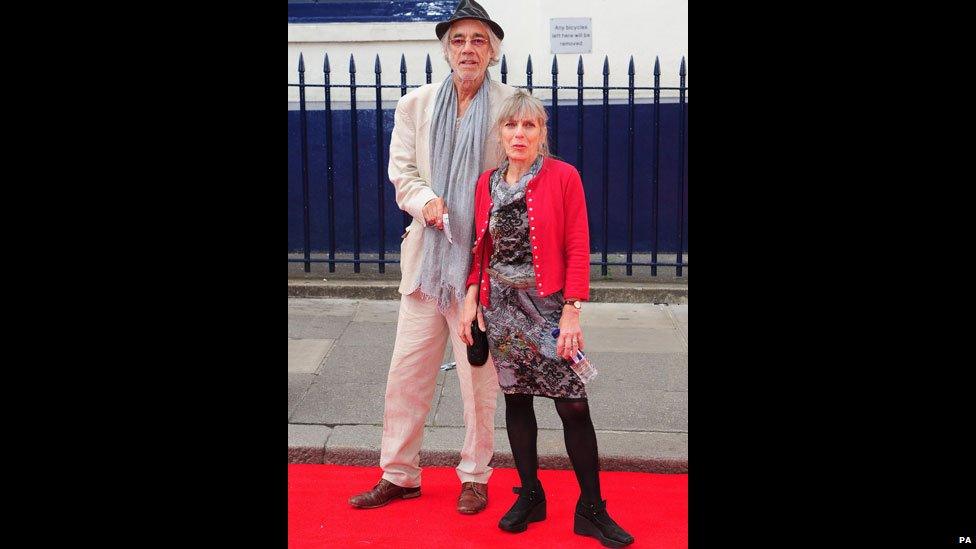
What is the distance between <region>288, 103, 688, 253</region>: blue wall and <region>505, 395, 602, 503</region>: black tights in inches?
198

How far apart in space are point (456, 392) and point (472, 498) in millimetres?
1561

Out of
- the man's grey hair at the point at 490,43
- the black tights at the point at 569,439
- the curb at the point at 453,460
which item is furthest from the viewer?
the curb at the point at 453,460

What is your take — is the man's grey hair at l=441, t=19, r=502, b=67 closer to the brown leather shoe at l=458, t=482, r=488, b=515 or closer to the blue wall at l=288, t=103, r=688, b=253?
the brown leather shoe at l=458, t=482, r=488, b=515

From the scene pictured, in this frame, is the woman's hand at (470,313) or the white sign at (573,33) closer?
→ the woman's hand at (470,313)

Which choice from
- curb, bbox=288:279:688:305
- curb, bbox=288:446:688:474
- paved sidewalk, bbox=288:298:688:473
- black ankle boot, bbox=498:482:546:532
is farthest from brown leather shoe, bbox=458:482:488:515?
curb, bbox=288:279:688:305

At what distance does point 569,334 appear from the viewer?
405 cm

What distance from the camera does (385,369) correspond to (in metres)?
6.47

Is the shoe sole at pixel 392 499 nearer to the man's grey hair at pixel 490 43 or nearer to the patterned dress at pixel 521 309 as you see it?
the patterned dress at pixel 521 309

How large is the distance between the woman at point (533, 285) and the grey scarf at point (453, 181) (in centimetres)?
10

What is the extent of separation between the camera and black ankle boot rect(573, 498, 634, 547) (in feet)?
13.7

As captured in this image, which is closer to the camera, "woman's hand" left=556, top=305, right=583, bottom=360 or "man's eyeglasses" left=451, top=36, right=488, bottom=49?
"woman's hand" left=556, top=305, right=583, bottom=360

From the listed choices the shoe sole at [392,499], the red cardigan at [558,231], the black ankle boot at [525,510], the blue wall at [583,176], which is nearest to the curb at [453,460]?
the shoe sole at [392,499]

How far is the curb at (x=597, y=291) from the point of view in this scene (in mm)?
8297
